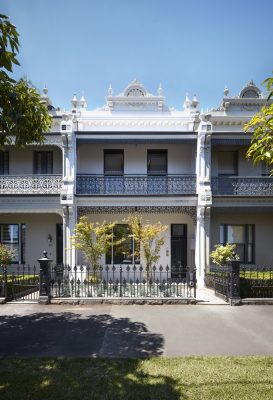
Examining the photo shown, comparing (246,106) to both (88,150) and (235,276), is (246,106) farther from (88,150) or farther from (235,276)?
(235,276)

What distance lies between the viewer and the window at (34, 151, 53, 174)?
619 inches

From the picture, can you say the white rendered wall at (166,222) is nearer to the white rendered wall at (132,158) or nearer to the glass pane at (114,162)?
the white rendered wall at (132,158)

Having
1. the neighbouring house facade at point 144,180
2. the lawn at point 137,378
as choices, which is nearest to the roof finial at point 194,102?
the neighbouring house facade at point 144,180

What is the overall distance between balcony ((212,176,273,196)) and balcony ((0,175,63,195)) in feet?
25.7

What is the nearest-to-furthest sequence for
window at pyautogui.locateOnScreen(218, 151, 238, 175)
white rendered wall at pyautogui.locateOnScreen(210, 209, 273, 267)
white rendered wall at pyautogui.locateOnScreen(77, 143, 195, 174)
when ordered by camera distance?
white rendered wall at pyautogui.locateOnScreen(210, 209, 273, 267) < white rendered wall at pyautogui.locateOnScreen(77, 143, 195, 174) < window at pyautogui.locateOnScreen(218, 151, 238, 175)

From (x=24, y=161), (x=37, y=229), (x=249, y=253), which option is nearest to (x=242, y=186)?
(x=249, y=253)

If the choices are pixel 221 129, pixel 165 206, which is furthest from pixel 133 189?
pixel 221 129

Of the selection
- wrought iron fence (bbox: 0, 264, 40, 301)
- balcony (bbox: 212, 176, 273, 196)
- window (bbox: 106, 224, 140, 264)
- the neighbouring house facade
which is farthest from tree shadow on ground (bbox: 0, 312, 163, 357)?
balcony (bbox: 212, 176, 273, 196)

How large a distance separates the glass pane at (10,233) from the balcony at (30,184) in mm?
2558

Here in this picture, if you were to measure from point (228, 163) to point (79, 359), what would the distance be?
13.0 metres

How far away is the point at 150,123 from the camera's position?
612 inches

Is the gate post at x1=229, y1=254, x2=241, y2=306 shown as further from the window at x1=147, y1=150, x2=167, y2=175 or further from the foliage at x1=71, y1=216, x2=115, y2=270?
the window at x1=147, y1=150, x2=167, y2=175

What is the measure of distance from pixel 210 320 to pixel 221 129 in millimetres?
10784

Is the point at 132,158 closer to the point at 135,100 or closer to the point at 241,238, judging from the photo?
the point at 135,100
